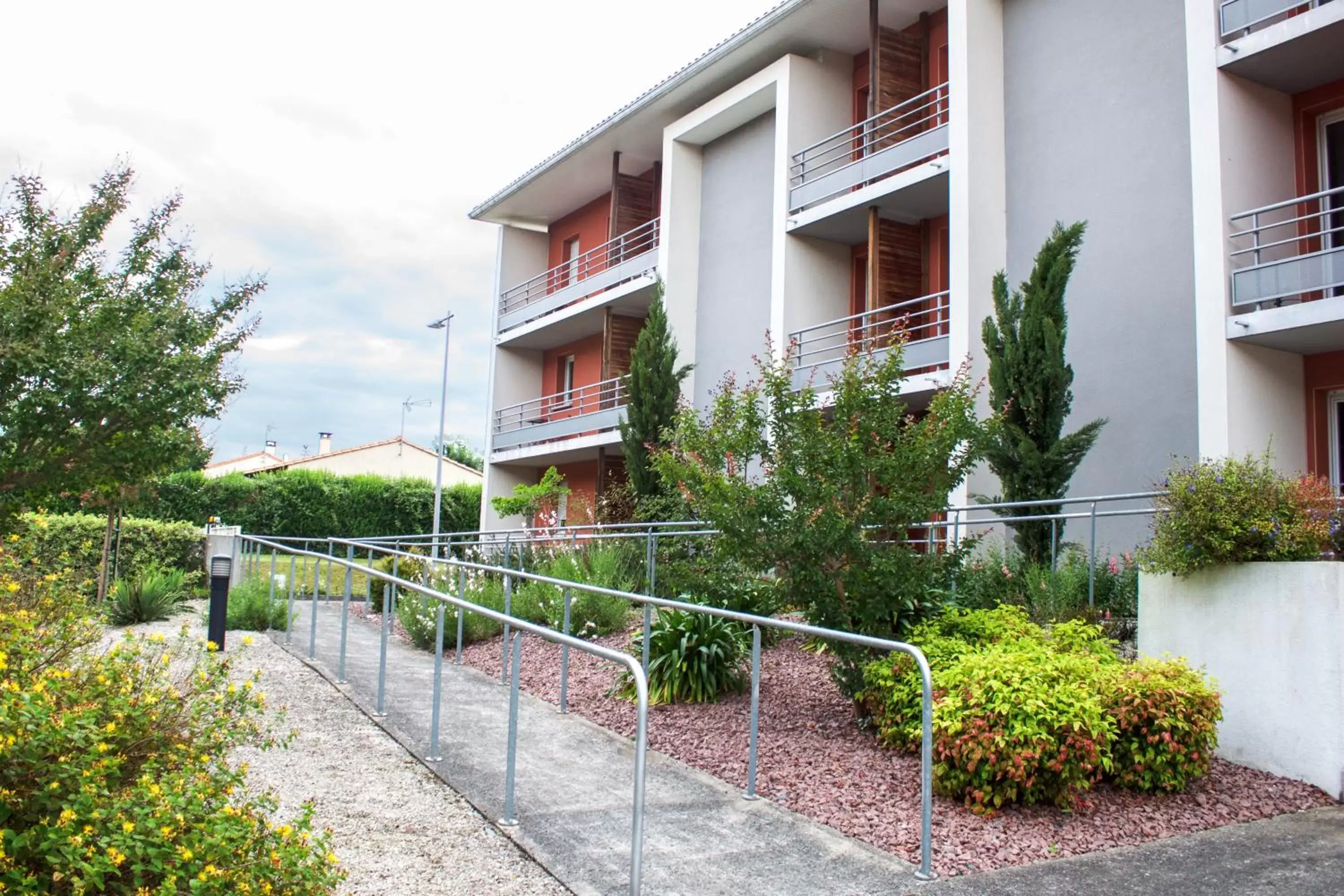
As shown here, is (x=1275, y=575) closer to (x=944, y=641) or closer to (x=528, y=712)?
(x=944, y=641)

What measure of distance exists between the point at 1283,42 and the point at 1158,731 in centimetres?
844

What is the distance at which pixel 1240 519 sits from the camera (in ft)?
22.6

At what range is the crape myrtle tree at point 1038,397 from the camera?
11078 mm

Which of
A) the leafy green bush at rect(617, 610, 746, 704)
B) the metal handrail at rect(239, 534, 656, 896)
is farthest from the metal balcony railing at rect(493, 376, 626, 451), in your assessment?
the leafy green bush at rect(617, 610, 746, 704)

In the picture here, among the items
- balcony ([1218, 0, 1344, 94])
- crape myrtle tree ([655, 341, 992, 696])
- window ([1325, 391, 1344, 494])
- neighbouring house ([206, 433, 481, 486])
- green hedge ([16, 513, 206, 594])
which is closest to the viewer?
crape myrtle tree ([655, 341, 992, 696])

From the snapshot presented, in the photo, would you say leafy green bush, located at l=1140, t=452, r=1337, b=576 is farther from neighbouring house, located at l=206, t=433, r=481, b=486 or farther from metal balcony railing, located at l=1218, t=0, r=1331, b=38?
neighbouring house, located at l=206, t=433, r=481, b=486

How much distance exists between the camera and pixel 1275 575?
6742 millimetres

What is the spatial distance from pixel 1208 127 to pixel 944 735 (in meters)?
8.80

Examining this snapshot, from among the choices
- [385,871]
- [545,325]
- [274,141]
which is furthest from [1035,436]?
[545,325]

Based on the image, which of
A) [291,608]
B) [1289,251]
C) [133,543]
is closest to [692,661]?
[291,608]

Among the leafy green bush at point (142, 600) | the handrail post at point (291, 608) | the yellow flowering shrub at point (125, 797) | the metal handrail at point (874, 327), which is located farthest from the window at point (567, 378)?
the yellow flowering shrub at point (125, 797)

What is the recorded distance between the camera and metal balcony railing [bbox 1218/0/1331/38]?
11.2 metres

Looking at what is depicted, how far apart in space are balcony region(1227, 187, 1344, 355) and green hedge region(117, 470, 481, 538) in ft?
89.3

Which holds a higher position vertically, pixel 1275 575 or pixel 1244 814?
pixel 1275 575
